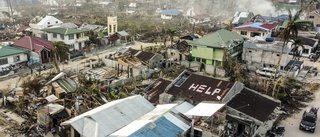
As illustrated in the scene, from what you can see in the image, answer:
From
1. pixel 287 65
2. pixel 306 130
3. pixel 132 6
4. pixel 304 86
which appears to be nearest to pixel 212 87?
pixel 306 130

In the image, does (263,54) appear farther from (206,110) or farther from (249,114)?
(206,110)

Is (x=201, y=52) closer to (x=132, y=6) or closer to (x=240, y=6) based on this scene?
(x=240, y=6)

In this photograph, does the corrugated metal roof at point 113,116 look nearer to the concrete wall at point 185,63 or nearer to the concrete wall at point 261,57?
the concrete wall at point 185,63

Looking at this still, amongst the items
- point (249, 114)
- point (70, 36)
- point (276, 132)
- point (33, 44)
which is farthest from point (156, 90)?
point (70, 36)

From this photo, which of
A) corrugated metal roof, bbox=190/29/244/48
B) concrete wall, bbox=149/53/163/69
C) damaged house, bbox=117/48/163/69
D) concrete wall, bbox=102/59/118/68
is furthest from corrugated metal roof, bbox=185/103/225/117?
concrete wall, bbox=102/59/118/68

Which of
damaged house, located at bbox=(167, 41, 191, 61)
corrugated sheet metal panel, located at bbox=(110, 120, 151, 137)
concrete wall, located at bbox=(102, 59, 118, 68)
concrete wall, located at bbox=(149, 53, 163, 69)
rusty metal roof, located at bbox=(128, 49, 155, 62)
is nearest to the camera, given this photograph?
corrugated sheet metal panel, located at bbox=(110, 120, 151, 137)

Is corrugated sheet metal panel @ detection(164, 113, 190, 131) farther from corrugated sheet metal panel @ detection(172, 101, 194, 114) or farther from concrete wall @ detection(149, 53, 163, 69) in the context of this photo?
concrete wall @ detection(149, 53, 163, 69)

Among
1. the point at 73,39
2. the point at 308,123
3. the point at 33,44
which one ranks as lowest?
the point at 308,123
